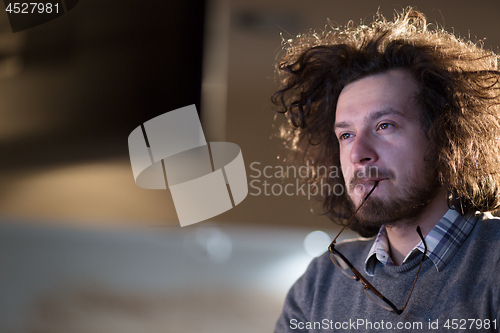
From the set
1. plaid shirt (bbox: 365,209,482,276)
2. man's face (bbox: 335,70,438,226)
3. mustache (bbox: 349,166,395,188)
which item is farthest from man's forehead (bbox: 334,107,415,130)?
plaid shirt (bbox: 365,209,482,276)

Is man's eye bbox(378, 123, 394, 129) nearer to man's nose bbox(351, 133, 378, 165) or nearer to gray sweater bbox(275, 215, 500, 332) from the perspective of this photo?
man's nose bbox(351, 133, 378, 165)

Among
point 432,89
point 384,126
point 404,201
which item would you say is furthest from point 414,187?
point 432,89

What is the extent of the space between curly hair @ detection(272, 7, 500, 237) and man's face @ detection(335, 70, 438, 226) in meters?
0.04

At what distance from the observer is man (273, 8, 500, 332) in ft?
2.45

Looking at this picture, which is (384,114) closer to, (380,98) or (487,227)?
(380,98)

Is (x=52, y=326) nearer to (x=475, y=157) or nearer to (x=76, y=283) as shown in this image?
(x=76, y=283)

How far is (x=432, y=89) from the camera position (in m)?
0.88

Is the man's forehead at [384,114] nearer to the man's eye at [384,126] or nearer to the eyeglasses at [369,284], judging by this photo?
the man's eye at [384,126]

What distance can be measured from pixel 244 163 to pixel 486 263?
0.97 meters

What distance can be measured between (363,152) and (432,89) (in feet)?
0.80

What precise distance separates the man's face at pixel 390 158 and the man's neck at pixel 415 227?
0.02m

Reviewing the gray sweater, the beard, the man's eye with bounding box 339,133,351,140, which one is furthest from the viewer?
the man's eye with bounding box 339,133,351,140

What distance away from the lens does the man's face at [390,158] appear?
2.67 ft

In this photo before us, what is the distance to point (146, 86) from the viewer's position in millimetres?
1261
